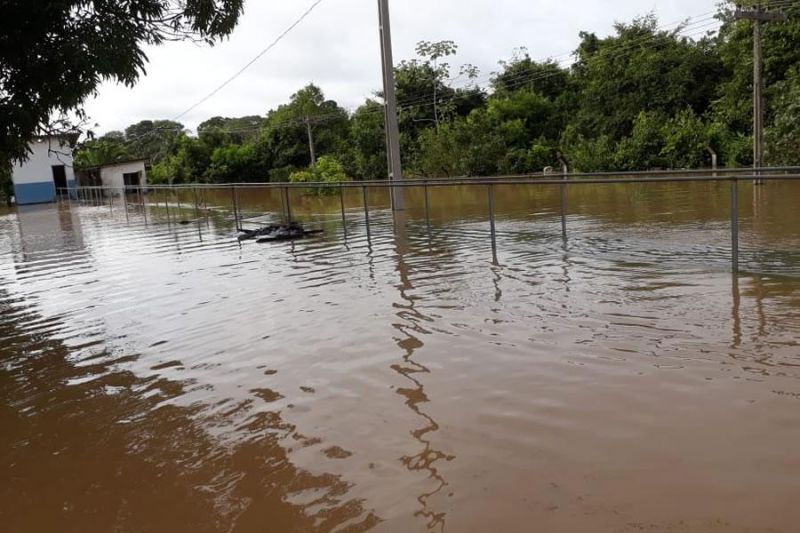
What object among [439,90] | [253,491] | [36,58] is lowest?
[253,491]

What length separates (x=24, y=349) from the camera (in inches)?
243

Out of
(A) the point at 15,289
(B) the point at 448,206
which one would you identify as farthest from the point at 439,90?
(A) the point at 15,289

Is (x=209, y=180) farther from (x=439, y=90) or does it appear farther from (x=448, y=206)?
(x=448, y=206)

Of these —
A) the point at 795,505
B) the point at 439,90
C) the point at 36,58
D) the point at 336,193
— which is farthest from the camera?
the point at 439,90

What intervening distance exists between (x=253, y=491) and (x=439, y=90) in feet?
135

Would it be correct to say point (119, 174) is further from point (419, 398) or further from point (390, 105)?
point (419, 398)

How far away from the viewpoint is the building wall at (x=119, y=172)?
142 ft

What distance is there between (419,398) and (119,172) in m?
44.5

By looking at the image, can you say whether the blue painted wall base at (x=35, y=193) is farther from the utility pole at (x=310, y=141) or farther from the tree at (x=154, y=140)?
the tree at (x=154, y=140)

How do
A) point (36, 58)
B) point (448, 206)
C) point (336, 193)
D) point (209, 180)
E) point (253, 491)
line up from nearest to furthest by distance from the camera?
point (253, 491) < point (36, 58) < point (448, 206) < point (336, 193) < point (209, 180)

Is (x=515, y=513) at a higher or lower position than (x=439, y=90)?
lower

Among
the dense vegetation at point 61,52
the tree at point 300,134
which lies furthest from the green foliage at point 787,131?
the tree at point 300,134

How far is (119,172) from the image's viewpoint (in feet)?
146

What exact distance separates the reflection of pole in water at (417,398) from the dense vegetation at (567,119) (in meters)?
18.7
